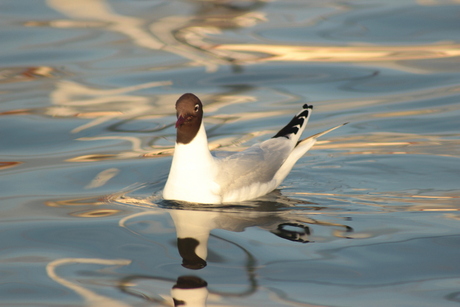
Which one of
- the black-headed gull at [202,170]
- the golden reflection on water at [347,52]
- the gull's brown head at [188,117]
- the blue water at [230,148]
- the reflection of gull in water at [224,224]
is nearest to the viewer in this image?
the blue water at [230,148]

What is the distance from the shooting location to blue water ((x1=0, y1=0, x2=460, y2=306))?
5.82m

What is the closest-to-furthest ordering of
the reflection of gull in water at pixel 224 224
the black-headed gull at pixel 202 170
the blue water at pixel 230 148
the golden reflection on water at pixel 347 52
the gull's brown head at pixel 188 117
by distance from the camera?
the blue water at pixel 230 148
the reflection of gull in water at pixel 224 224
the gull's brown head at pixel 188 117
the black-headed gull at pixel 202 170
the golden reflection on water at pixel 347 52

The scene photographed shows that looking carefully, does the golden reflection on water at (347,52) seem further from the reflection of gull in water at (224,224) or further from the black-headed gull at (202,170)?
the reflection of gull in water at (224,224)

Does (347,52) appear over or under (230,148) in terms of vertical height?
over

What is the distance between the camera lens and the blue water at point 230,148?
19.1 feet

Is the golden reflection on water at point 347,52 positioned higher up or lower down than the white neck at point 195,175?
higher up

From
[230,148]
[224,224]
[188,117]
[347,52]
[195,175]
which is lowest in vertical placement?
[224,224]

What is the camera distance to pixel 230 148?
32.6ft

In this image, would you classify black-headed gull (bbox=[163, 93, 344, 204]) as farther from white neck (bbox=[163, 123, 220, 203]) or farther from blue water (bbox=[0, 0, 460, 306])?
blue water (bbox=[0, 0, 460, 306])

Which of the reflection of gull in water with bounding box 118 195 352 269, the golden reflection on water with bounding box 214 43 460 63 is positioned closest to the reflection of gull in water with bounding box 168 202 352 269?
the reflection of gull in water with bounding box 118 195 352 269

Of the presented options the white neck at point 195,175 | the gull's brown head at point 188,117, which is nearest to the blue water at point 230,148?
the white neck at point 195,175

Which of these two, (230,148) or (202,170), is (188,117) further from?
(230,148)

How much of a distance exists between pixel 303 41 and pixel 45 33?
559 centimetres

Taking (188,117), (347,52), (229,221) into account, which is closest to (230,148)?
(188,117)
